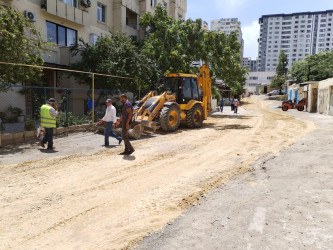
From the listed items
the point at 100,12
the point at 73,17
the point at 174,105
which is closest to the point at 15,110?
the point at 73,17

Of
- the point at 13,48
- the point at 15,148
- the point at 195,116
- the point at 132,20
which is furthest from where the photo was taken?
the point at 132,20

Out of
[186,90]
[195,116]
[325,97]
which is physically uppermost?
[325,97]

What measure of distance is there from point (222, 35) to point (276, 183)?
17812 mm

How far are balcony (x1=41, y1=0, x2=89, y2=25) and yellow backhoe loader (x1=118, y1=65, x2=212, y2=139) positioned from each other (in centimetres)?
853

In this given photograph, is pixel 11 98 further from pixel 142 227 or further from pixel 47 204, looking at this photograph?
pixel 142 227

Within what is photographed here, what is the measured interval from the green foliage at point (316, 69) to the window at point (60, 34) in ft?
138

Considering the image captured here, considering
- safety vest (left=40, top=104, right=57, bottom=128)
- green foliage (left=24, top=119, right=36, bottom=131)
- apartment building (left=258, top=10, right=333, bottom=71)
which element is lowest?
green foliage (left=24, top=119, right=36, bottom=131)

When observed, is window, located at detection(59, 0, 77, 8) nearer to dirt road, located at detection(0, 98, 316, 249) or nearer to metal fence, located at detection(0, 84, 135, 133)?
metal fence, located at detection(0, 84, 135, 133)

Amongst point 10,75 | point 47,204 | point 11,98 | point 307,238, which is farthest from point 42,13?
point 307,238

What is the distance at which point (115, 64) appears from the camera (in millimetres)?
14500

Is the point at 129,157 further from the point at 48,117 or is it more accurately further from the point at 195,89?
the point at 195,89

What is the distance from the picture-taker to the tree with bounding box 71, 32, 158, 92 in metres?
14.6

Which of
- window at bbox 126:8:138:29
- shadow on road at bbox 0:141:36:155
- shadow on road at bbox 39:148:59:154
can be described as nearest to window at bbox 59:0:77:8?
window at bbox 126:8:138:29

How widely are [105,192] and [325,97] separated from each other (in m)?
26.0
